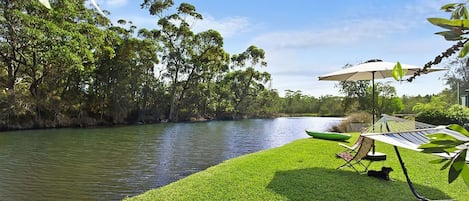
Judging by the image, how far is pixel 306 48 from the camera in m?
11.4

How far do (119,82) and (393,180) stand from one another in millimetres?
25263

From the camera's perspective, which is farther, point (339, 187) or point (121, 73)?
point (121, 73)

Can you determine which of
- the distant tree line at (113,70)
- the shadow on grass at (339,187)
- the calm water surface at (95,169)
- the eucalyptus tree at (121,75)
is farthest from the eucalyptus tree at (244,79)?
the shadow on grass at (339,187)

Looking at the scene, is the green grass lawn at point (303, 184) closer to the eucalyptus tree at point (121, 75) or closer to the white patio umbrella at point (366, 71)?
the white patio umbrella at point (366, 71)

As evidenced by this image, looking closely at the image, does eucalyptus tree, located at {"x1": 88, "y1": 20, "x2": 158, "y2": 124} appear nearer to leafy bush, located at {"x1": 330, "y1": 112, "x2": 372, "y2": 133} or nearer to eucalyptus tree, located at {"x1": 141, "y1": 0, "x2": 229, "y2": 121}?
eucalyptus tree, located at {"x1": 141, "y1": 0, "x2": 229, "y2": 121}

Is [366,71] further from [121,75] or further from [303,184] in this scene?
[121,75]

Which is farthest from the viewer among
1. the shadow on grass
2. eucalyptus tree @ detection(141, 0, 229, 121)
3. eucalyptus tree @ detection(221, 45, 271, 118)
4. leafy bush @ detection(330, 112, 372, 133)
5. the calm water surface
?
eucalyptus tree @ detection(221, 45, 271, 118)

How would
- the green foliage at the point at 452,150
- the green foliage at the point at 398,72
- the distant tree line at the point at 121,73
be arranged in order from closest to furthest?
the green foliage at the point at 452,150, the green foliage at the point at 398,72, the distant tree line at the point at 121,73

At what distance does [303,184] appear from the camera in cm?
466

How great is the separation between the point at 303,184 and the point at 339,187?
0.50 m

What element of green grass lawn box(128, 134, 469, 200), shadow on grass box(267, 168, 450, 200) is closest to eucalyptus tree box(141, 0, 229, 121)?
green grass lawn box(128, 134, 469, 200)

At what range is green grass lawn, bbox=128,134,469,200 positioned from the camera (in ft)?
13.7

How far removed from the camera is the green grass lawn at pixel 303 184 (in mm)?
4180

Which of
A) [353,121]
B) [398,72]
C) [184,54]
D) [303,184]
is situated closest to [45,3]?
[398,72]
